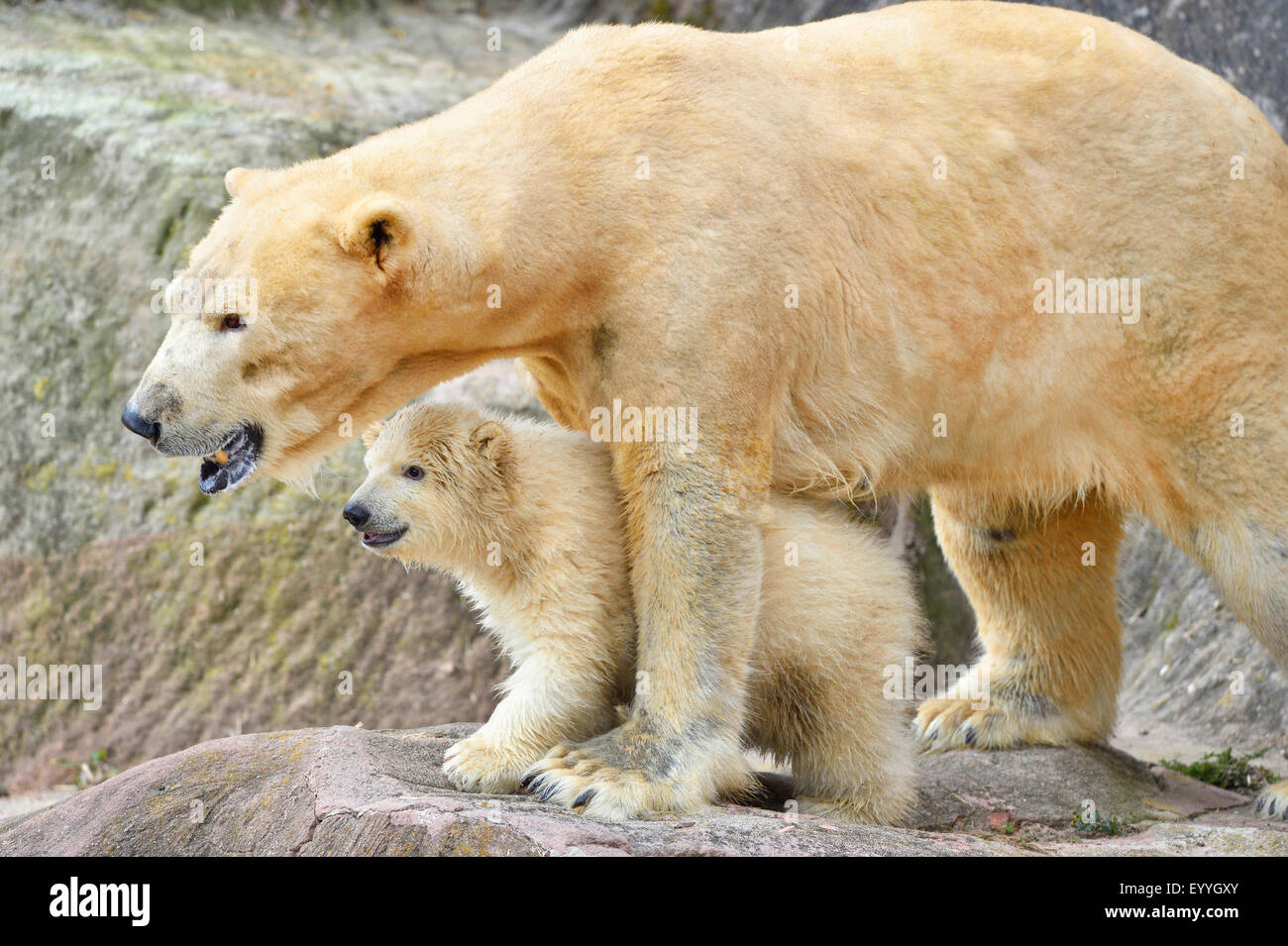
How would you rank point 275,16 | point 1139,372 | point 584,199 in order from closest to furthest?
1. point 584,199
2. point 1139,372
3. point 275,16

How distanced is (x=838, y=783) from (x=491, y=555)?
1.65 m

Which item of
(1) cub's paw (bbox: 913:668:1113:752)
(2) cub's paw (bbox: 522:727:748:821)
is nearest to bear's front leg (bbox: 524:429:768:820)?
(2) cub's paw (bbox: 522:727:748:821)

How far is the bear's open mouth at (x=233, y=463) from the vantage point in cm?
507

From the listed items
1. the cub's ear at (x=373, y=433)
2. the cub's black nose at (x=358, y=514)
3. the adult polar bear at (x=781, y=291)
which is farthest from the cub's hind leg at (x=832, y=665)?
the cub's ear at (x=373, y=433)

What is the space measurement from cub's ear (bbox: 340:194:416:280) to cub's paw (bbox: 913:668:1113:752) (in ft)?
13.8

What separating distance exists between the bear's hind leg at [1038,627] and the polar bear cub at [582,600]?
1840mm

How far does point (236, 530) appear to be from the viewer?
9188 millimetres

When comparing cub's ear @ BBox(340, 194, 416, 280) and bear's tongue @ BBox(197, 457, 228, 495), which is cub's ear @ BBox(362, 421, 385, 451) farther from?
cub's ear @ BBox(340, 194, 416, 280)

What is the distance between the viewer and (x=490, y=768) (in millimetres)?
5445

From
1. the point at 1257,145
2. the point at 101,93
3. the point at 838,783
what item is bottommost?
the point at 838,783

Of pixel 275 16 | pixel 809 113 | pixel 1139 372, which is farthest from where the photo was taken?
pixel 275 16

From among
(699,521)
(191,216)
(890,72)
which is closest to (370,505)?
(699,521)

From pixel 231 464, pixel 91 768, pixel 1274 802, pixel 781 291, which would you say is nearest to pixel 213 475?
pixel 231 464

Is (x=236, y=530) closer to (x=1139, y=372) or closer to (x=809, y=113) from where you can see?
(x=809, y=113)
